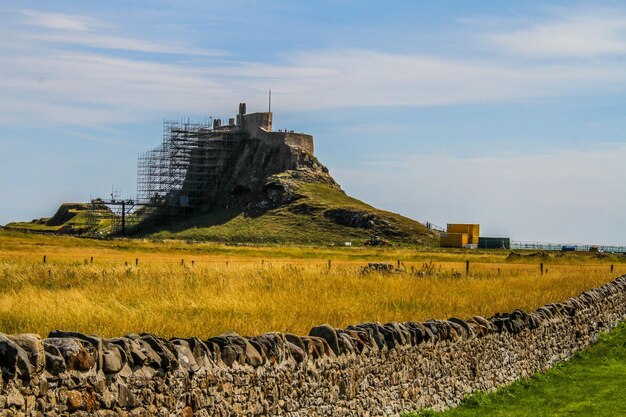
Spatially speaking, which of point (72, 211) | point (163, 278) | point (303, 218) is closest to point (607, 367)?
point (163, 278)

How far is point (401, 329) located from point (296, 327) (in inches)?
70.6

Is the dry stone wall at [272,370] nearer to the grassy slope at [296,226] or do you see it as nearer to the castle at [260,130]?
the grassy slope at [296,226]

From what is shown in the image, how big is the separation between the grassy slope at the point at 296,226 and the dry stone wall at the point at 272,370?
9786 centimetres

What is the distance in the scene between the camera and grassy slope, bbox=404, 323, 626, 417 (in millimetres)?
15930

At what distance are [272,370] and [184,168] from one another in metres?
139

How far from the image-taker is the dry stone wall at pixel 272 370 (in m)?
8.07

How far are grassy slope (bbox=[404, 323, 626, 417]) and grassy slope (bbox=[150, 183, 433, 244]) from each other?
3680 inches

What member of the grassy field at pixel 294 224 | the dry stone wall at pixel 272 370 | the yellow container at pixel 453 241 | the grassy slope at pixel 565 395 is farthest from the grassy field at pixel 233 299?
the grassy field at pixel 294 224

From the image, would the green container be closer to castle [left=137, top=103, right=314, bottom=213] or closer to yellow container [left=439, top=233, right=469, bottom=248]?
yellow container [left=439, top=233, right=469, bottom=248]

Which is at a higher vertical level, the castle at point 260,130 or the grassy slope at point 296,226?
the castle at point 260,130

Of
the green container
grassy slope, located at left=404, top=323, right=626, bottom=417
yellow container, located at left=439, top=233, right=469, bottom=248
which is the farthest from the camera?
the green container

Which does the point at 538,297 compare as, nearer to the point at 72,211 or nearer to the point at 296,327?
the point at 296,327

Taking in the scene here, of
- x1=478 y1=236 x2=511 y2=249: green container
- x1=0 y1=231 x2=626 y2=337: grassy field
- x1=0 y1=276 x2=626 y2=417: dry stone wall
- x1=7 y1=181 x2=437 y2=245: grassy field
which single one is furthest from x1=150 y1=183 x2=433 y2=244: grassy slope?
x1=0 y1=276 x2=626 y2=417: dry stone wall

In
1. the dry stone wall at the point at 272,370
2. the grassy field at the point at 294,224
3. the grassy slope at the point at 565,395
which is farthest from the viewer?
the grassy field at the point at 294,224
